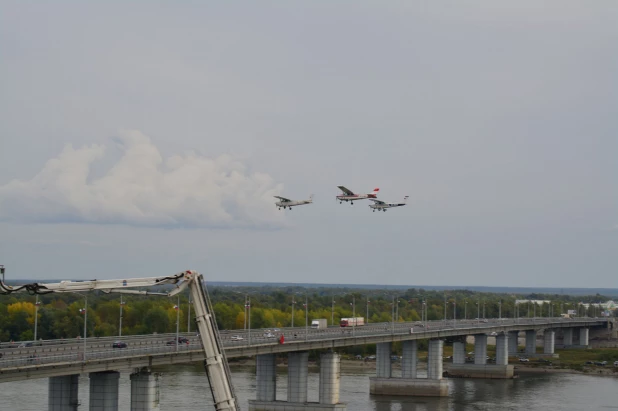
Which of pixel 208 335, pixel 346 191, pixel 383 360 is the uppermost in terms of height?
pixel 346 191

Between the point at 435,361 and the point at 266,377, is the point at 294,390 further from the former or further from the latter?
the point at 435,361

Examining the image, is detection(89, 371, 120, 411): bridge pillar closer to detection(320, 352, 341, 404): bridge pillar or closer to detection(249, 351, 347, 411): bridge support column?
detection(249, 351, 347, 411): bridge support column

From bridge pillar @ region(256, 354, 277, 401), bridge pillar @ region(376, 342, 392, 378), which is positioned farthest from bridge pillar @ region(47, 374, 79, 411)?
bridge pillar @ region(376, 342, 392, 378)

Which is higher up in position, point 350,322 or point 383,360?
point 350,322

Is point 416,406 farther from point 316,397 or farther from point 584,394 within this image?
point 584,394

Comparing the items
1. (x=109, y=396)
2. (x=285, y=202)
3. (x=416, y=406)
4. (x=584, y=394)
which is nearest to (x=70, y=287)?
(x=109, y=396)

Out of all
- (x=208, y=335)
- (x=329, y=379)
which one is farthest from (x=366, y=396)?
(x=208, y=335)

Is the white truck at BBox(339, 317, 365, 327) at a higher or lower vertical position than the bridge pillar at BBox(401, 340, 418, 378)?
higher
